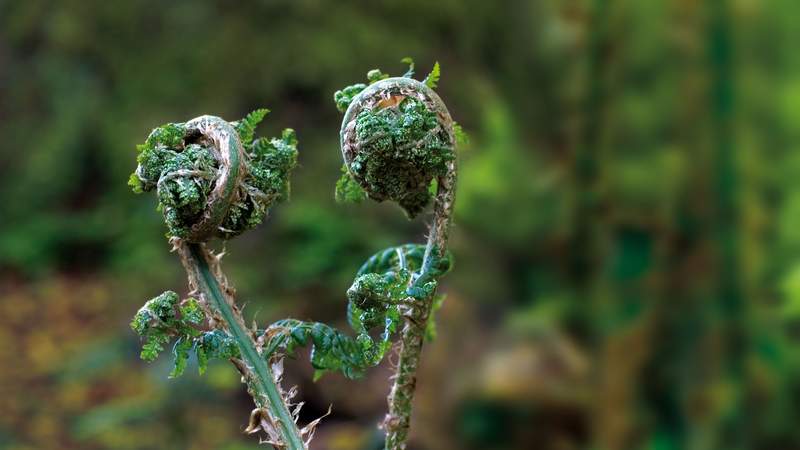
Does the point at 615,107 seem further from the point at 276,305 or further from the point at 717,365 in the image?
the point at 276,305

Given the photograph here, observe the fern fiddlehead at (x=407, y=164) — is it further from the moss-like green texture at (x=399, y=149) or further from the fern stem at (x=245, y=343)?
the fern stem at (x=245, y=343)

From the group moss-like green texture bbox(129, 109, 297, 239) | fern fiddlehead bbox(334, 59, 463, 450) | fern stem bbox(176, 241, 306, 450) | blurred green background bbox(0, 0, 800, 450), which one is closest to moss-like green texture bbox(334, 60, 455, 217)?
fern fiddlehead bbox(334, 59, 463, 450)

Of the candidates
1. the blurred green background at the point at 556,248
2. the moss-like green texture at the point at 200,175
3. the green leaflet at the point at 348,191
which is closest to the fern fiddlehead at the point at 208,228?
the moss-like green texture at the point at 200,175

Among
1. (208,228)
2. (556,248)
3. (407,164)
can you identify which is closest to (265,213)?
(208,228)

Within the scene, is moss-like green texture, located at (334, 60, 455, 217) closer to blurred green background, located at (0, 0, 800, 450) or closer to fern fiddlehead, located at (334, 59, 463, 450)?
fern fiddlehead, located at (334, 59, 463, 450)

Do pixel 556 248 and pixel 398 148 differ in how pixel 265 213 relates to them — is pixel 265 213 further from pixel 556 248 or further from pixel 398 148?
pixel 556 248
